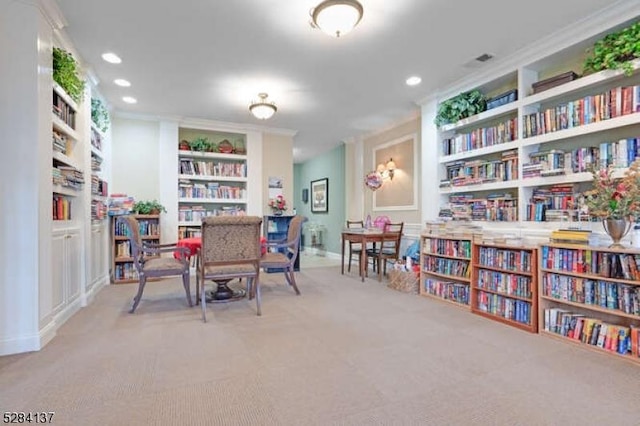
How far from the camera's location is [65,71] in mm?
3074

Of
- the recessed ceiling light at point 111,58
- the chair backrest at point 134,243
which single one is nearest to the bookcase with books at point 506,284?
the chair backrest at point 134,243

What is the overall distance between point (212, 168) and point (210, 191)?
16.7 inches

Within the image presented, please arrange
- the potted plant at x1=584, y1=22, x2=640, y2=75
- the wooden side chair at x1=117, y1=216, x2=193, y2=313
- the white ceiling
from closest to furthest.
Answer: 1. the potted plant at x1=584, y1=22, x2=640, y2=75
2. the white ceiling
3. the wooden side chair at x1=117, y1=216, x2=193, y2=313

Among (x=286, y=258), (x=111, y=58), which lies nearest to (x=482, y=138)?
(x=286, y=258)

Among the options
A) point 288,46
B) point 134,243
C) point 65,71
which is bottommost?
point 134,243

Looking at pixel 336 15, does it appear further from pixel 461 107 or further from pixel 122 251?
pixel 122 251

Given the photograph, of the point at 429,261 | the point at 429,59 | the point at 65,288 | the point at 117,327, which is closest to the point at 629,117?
the point at 429,59

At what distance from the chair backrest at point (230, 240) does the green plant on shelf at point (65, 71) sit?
1844mm

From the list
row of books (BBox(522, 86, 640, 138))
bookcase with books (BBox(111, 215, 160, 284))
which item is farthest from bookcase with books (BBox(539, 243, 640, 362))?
bookcase with books (BBox(111, 215, 160, 284))

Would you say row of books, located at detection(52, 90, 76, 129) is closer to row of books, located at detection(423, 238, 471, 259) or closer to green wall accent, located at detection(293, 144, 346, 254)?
row of books, located at detection(423, 238, 471, 259)

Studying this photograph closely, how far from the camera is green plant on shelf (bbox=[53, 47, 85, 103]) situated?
3.00 meters

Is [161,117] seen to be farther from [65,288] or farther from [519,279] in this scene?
[519,279]

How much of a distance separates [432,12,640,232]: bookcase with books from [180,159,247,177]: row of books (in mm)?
3642

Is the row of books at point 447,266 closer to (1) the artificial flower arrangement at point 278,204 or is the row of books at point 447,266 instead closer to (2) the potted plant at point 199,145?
(1) the artificial flower arrangement at point 278,204
